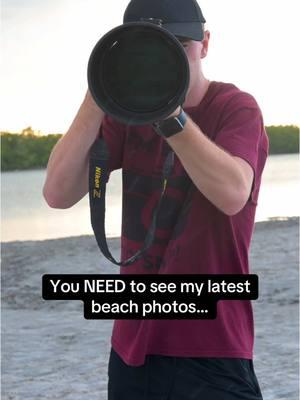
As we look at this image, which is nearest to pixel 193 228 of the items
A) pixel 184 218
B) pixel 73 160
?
pixel 184 218

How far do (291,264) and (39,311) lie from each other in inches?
161

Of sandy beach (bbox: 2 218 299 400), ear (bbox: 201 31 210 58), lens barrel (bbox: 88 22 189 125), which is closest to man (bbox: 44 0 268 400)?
ear (bbox: 201 31 210 58)

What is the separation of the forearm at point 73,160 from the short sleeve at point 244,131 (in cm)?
36

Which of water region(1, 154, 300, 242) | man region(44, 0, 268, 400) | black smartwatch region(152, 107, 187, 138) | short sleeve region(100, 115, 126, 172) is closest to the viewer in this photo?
black smartwatch region(152, 107, 187, 138)

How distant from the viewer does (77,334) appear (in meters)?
8.73

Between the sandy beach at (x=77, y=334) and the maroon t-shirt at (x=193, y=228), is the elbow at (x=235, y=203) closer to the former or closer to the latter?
the maroon t-shirt at (x=193, y=228)

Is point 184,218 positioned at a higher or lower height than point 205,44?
lower

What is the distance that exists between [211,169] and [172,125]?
6.8 inches

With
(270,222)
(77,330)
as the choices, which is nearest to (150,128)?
(77,330)

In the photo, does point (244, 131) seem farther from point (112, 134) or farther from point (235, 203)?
point (112, 134)

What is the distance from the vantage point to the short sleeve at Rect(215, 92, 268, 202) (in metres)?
2.43

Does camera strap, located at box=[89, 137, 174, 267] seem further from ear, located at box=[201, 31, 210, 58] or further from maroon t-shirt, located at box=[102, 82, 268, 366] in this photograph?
ear, located at box=[201, 31, 210, 58]

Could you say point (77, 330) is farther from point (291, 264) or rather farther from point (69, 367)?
point (291, 264)

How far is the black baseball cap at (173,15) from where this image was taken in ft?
7.96
